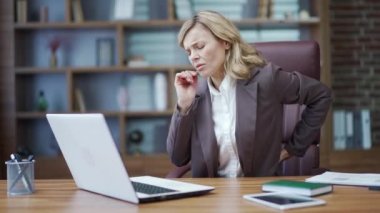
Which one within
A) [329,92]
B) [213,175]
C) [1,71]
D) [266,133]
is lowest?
[213,175]

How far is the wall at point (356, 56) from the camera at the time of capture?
4.10 metres

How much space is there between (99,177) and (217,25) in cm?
82

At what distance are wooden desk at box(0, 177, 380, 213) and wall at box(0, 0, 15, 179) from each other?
2221 millimetres

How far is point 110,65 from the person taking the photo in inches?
147

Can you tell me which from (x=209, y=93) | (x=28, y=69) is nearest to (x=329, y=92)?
(x=209, y=93)

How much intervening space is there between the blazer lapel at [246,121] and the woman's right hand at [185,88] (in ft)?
0.61

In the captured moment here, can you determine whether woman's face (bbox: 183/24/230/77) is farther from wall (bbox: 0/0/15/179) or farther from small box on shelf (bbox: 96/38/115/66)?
wall (bbox: 0/0/15/179)

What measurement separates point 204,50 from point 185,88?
0.18 metres

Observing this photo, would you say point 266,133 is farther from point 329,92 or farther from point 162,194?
point 162,194

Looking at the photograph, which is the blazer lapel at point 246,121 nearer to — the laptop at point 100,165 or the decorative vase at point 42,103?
the laptop at point 100,165

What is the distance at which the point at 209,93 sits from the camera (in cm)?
196

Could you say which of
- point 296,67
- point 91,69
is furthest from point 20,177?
point 91,69

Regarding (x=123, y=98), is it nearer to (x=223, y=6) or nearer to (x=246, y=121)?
(x=223, y=6)

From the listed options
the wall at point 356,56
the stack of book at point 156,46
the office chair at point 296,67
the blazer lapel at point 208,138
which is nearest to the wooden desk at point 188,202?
the blazer lapel at point 208,138
